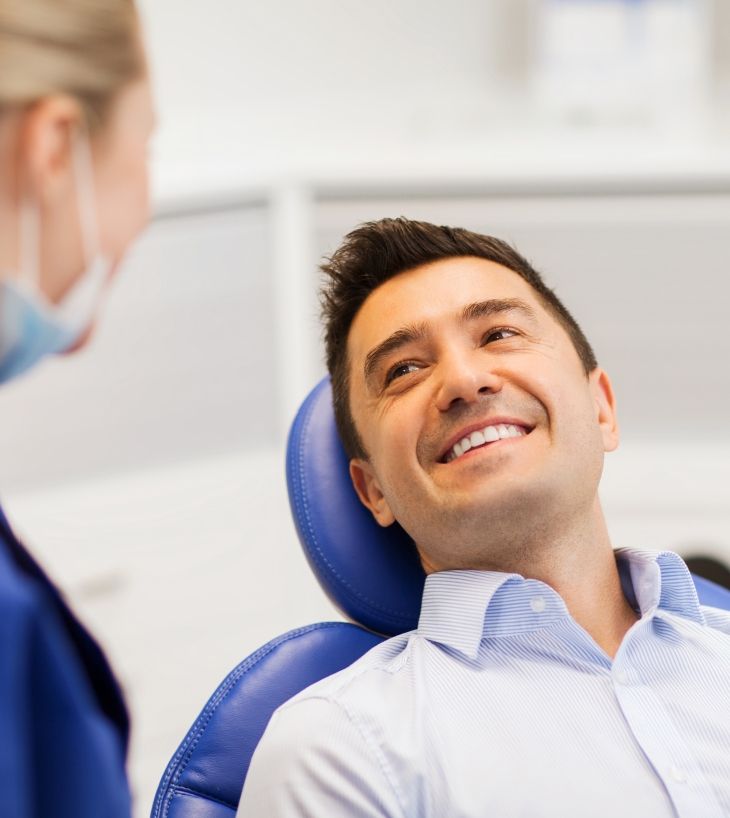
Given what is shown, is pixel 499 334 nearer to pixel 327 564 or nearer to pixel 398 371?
pixel 398 371

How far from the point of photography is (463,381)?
1.17m

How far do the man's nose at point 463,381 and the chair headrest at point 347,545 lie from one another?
0.64 feet

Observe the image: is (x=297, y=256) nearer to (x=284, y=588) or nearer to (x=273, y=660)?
(x=284, y=588)

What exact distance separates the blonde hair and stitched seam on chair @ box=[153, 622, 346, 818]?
732 millimetres

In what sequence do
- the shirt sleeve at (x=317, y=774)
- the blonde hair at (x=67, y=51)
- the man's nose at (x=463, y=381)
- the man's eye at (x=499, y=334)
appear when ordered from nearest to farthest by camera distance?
the blonde hair at (x=67, y=51) → the shirt sleeve at (x=317, y=774) → the man's nose at (x=463, y=381) → the man's eye at (x=499, y=334)

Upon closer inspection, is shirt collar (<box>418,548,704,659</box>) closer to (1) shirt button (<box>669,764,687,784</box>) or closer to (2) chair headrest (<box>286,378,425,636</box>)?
(2) chair headrest (<box>286,378,425,636</box>)

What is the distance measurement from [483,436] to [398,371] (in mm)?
161

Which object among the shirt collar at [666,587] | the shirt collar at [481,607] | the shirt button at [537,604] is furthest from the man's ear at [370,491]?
the shirt collar at [666,587]

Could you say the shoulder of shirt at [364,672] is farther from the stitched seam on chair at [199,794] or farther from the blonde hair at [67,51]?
the blonde hair at [67,51]

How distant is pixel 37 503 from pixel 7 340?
179 centimetres

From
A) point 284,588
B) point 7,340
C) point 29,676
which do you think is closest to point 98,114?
point 7,340

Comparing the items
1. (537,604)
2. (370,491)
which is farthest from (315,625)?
(537,604)

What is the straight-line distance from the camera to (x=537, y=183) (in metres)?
2.27

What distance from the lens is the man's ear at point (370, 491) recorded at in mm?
1256
